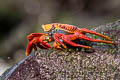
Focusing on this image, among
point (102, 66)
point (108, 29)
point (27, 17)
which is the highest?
point (27, 17)

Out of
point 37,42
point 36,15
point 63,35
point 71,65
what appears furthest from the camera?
point 36,15

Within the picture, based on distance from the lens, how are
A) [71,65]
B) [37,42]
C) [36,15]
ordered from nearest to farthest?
1. [71,65]
2. [37,42]
3. [36,15]

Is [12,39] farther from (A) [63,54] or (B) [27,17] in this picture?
(A) [63,54]

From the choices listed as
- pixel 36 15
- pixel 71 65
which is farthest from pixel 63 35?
pixel 36 15

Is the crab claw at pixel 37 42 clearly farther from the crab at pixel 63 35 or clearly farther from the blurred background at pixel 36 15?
the blurred background at pixel 36 15

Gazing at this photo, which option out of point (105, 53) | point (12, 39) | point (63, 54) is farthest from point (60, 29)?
point (12, 39)

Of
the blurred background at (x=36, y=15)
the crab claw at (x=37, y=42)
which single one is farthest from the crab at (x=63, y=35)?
the blurred background at (x=36, y=15)

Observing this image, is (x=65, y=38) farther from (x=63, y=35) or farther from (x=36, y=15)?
(x=36, y=15)
